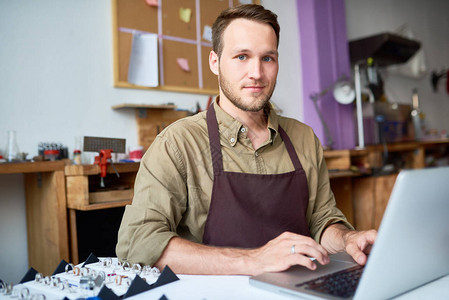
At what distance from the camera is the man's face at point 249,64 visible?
128cm

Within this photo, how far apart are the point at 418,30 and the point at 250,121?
485 cm

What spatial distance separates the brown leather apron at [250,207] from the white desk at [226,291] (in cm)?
31

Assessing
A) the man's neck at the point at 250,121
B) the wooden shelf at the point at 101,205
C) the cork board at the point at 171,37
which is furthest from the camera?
the cork board at the point at 171,37

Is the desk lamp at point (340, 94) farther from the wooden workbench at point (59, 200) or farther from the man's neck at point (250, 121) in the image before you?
the man's neck at point (250, 121)

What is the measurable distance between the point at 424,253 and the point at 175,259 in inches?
20.9

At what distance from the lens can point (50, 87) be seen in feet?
7.64

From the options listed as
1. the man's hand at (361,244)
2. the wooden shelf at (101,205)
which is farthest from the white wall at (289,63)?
the man's hand at (361,244)

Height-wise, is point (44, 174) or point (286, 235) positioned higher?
point (44, 174)

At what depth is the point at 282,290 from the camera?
724 mm

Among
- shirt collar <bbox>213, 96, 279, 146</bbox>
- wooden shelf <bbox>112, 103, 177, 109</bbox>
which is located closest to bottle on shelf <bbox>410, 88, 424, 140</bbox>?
wooden shelf <bbox>112, 103, 177, 109</bbox>

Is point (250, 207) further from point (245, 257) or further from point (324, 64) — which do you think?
point (324, 64)

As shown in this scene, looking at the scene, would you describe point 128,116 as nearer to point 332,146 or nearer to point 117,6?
point 117,6

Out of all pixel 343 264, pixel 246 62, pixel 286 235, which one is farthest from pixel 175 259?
pixel 246 62

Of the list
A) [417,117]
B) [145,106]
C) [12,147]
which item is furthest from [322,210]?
[417,117]
